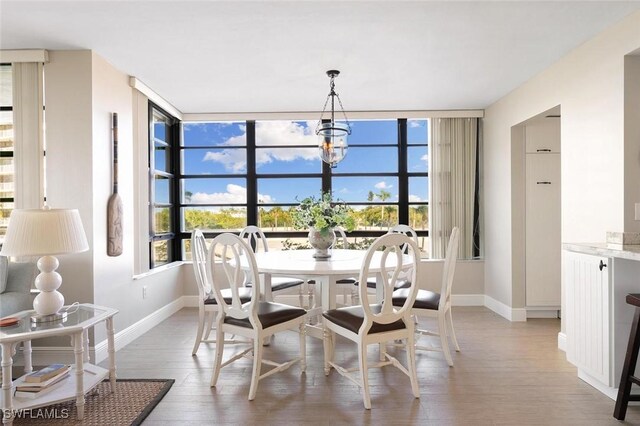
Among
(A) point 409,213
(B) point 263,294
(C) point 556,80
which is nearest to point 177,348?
(B) point 263,294

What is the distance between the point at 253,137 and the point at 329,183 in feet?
3.81

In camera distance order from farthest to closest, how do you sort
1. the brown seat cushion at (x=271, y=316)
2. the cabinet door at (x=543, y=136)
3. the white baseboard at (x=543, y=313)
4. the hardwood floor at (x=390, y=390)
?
the white baseboard at (x=543, y=313) → the cabinet door at (x=543, y=136) → the brown seat cushion at (x=271, y=316) → the hardwood floor at (x=390, y=390)

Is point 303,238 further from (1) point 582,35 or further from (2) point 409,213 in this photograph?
(1) point 582,35

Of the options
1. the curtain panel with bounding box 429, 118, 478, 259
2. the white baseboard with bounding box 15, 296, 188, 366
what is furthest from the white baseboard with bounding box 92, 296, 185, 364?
the curtain panel with bounding box 429, 118, 478, 259

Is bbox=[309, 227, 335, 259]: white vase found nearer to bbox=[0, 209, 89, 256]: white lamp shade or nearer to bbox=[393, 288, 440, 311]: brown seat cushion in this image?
bbox=[393, 288, 440, 311]: brown seat cushion

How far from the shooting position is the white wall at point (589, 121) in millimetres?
2699

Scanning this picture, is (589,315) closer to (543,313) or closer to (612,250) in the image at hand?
(612,250)

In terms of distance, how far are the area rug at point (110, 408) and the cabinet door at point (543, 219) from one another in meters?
3.72

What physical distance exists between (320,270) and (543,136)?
300 cm

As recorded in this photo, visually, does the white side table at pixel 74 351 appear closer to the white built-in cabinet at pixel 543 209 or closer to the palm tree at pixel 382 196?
the palm tree at pixel 382 196

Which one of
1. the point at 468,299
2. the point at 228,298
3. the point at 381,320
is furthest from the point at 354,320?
the point at 468,299

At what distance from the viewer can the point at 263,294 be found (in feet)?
11.0

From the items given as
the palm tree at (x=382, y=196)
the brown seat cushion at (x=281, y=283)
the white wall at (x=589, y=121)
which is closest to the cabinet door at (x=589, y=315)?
the white wall at (x=589, y=121)

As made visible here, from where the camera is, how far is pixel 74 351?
7.72 feet
